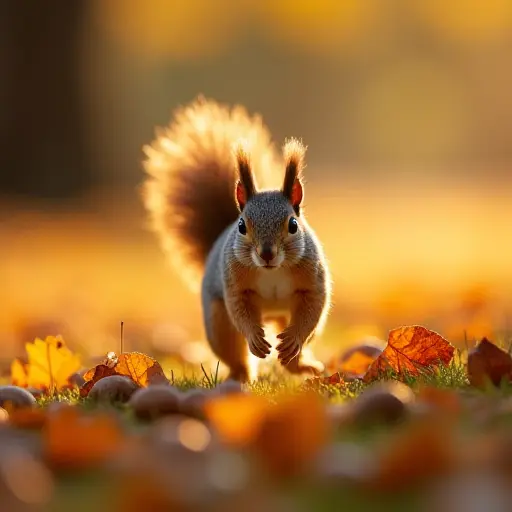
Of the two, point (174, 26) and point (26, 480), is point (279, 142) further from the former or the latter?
point (26, 480)

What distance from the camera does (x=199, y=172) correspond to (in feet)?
15.5

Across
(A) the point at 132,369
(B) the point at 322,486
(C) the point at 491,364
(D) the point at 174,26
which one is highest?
(D) the point at 174,26

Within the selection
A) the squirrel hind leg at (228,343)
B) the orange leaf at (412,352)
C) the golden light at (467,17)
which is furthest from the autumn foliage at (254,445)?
the golden light at (467,17)

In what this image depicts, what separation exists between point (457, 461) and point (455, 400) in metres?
0.62

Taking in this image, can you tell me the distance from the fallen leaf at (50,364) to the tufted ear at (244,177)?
81 cm

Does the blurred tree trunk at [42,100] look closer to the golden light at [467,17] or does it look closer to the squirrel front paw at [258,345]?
the golden light at [467,17]

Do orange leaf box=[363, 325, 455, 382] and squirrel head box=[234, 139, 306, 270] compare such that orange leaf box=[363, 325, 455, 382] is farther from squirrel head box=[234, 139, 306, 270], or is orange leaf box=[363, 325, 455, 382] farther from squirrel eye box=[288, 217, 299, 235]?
squirrel eye box=[288, 217, 299, 235]

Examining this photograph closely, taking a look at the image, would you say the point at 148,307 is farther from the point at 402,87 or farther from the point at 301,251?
the point at 402,87

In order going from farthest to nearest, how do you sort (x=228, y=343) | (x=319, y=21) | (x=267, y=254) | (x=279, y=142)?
(x=319, y=21)
(x=279, y=142)
(x=228, y=343)
(x=267, y=254)

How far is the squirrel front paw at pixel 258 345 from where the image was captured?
364 centimetres

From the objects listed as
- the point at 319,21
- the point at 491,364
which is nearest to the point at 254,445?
the point at 491,364

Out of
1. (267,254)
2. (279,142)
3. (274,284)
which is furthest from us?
(279,142)

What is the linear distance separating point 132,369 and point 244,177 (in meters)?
0.92

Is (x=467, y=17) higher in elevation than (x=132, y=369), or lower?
higher
